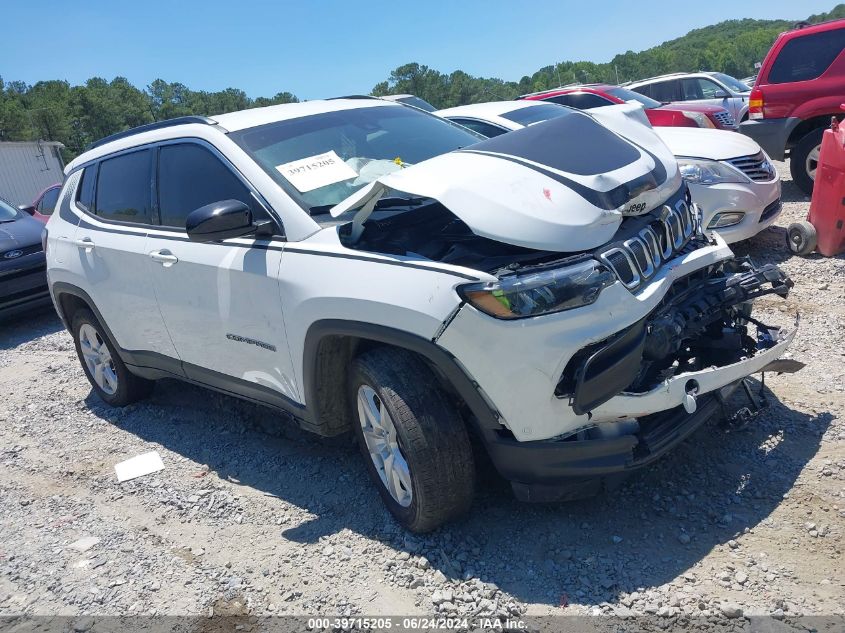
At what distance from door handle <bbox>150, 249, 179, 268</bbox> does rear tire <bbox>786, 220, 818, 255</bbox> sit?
5316mm

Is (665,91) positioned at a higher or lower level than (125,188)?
lower

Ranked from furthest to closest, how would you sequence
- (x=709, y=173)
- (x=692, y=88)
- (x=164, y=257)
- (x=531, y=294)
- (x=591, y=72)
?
(x=591, y=72)
(x=692, y=88)
(x=709, y=173)
(x=164, y=257)
(x=531, y=294)

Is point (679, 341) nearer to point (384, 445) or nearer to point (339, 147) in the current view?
point (384, 445)

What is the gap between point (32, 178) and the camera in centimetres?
3488

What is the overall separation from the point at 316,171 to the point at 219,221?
0.60 metres

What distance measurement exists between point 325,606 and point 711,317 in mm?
2059

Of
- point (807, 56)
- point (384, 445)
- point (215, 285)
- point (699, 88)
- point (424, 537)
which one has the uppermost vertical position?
point (807, 56)

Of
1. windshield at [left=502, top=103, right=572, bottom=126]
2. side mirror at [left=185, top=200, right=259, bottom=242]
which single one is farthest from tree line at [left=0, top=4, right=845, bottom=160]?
side mirror at [left=185, top=200, right=259, bottom=242]

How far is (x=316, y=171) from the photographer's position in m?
3.51

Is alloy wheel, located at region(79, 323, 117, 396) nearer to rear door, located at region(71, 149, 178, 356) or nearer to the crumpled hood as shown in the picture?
rear door, located at region(71, 149, 178, 356)

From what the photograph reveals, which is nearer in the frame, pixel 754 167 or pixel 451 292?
pixel 451 292

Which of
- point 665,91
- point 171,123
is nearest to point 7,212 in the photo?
point 171,123

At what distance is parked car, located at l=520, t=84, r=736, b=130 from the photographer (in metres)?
11.0

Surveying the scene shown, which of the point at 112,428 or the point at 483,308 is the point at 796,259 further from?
the point at 112,428
